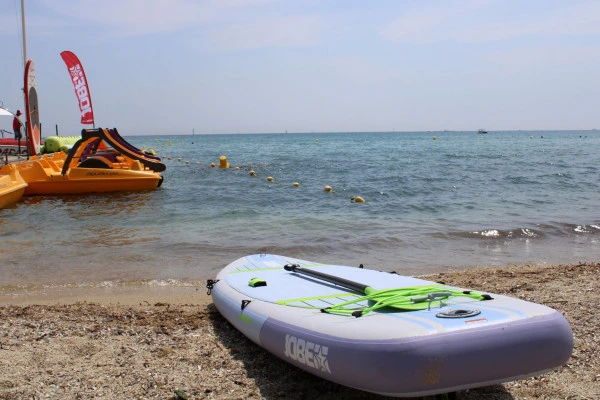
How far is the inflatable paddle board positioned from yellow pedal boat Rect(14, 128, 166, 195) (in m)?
11.3

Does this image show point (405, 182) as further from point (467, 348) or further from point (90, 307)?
point (467, 348)

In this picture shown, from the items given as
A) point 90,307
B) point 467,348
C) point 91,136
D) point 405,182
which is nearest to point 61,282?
point 90,307

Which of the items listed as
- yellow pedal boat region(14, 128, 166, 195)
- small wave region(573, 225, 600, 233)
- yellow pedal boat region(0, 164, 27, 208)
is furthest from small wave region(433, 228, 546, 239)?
yellow pedal boat region(0, 164, 27, 208)

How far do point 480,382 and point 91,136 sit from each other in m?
13.7

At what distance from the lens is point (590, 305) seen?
15.4 feet

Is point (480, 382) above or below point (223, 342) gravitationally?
above

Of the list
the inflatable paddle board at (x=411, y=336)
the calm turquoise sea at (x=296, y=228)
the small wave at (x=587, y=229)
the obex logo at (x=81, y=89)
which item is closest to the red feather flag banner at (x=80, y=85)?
the obex logo at (x=81, y=89)

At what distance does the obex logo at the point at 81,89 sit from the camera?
19281 millimetres

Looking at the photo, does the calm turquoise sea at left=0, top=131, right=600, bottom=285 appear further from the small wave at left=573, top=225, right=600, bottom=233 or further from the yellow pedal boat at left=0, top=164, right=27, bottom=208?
the yellow pedal boat at left=0, top=164, right=27, bottom=208

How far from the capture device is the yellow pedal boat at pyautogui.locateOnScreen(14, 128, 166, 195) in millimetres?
13722

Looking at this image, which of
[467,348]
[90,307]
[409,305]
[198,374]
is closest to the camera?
[467,348]

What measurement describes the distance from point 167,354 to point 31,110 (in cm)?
1973

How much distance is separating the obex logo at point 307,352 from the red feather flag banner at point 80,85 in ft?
58.8

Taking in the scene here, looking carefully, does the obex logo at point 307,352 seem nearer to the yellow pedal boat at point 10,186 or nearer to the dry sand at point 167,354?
the dry sand at point 167,354
